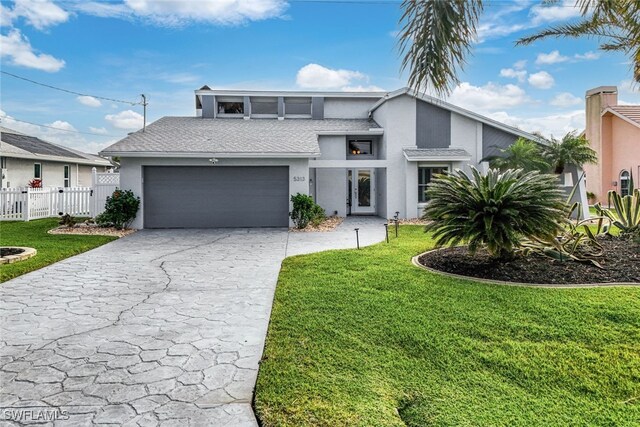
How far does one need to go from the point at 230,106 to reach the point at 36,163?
471 inches

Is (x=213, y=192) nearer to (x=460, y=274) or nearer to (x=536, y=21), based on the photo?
(x=460, y=274)

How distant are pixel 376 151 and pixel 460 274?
13.7m

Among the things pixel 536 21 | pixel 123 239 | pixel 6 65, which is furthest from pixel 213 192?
pixel 536 21

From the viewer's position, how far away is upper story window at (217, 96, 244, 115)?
936 inches

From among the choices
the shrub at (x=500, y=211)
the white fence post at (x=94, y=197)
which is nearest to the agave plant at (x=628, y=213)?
the shrub at (x=500, y=211)

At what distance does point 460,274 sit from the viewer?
721 cm

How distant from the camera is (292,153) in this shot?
15.0 metres

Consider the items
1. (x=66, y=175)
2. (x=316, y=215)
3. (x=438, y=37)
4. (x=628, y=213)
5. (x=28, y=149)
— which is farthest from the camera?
(x=66, y=175)

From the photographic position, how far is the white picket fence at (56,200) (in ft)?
54.4

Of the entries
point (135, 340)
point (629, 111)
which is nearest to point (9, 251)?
point (135, 340)

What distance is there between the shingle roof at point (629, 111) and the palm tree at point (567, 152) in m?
8.83

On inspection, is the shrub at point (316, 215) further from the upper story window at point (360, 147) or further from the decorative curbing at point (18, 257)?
the decorative curbing at point (18, 257)

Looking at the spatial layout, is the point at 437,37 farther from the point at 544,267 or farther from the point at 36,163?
the point at 36,163

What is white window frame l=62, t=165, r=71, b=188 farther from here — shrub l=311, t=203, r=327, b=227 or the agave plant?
the agave plant
